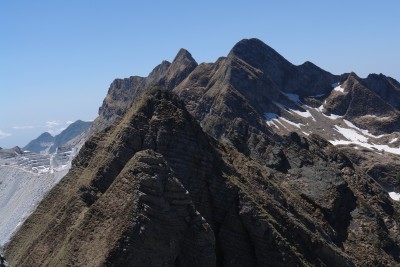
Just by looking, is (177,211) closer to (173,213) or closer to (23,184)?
(173,213)

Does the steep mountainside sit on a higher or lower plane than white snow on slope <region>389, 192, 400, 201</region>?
lower

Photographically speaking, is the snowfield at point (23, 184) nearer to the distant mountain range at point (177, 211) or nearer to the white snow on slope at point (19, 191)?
the white snow on slope at point (19, 191)

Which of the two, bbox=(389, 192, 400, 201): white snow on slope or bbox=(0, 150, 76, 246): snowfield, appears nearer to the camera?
bbox=(0, 150, 76, 246): snowfield

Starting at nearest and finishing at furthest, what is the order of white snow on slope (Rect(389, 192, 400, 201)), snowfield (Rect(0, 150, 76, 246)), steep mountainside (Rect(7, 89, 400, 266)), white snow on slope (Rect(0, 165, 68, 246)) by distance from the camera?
steep mountainside (Rect(7, 89, 400, 266))
white snow on slope (Rect(0, 165, 68, 246))
snowfield (Rect(0, 150, 76, 246))
white snow on slope (Rect(389, 192, 400, 201))

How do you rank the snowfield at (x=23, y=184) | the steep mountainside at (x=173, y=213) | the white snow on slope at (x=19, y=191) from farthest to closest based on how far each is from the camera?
the snowfield at (x=23, y=184), the white snow on slope at (x=19, y=191), the steep mountainside at (x=173, y=213)

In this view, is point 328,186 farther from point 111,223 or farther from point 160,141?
point 111,223

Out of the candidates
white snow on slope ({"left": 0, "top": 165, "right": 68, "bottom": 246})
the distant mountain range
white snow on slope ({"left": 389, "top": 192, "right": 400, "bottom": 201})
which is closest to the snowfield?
white snow on slope ({"left": 0, "top": 165, "right": 68, "bottom": 246})

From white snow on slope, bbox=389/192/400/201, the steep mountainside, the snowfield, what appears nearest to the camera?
the steep mountainside

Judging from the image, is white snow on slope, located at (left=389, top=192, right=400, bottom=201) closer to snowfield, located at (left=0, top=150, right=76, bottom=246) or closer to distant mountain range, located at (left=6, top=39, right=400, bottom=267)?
snowfield, located at (left=0, top=150, right=76, bottom=246)

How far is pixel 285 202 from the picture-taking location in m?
35.3

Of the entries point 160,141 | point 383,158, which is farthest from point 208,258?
point 383,158

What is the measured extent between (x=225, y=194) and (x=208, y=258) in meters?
6.12

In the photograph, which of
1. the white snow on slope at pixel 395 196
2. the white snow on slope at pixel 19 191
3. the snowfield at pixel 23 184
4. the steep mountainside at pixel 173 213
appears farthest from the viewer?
the white snow on slope at pixel 395 196

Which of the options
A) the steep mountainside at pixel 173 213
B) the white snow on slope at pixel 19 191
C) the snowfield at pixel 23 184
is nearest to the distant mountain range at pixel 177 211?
the steep mountainside at pixel 173 213
